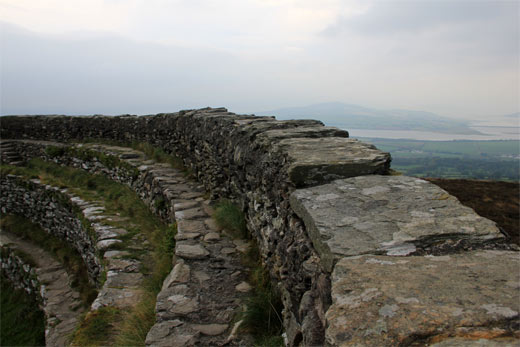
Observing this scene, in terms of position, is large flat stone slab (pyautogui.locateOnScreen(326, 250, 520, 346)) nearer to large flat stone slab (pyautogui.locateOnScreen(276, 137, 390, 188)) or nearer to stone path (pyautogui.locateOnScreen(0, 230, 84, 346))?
large flat stone slab (pyautogui.locateOnScreen(276, 137, 390, 188))

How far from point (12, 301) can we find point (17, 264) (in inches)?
40.4

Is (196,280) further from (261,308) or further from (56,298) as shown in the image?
(56,298)

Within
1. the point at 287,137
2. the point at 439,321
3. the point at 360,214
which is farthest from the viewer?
the point at 287,137

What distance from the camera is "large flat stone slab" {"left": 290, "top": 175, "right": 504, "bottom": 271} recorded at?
87.0 inches

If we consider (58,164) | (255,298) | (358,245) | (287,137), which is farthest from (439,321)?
(58,164)

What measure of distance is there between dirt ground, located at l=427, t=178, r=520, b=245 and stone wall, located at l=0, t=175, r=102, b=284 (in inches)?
351

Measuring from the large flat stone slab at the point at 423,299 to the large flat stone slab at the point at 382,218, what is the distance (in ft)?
0.48

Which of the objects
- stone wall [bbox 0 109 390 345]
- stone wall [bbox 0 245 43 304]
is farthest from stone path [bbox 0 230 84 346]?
stone wall [bbox 0 109 390 345]

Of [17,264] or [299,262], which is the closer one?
[299,262]

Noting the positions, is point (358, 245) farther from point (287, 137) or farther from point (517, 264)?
point (287, 137)

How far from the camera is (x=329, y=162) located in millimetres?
3418

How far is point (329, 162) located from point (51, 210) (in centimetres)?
1045

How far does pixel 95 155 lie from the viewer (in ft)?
38.5

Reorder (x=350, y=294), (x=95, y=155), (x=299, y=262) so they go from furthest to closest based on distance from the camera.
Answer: (x=95, y=155) → (x=299, y=262) → (x=350, y=294)
